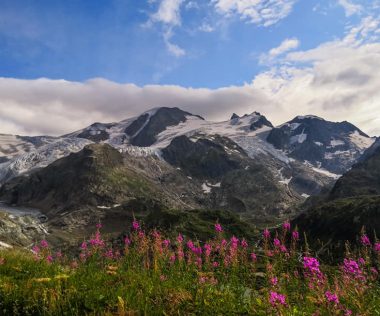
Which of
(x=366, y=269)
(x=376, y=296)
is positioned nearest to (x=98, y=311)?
(x=376, y=296)

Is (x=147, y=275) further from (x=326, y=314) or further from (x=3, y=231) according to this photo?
(x=3, y=231)

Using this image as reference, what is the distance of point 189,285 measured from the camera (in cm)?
954

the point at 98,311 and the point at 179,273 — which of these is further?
the point at 179,273

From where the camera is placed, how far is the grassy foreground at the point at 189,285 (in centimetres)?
798

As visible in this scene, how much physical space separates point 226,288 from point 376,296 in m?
2.83

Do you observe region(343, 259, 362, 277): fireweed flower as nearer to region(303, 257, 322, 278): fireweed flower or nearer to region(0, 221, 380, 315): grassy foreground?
region(0, 221, 380, 315): grassy foreground

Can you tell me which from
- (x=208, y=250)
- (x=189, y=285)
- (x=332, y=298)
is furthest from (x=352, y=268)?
(x=189, y=285)

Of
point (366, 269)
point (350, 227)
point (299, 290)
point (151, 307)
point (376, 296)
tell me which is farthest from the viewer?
point (350, 227)

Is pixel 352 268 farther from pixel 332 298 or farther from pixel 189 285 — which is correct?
pixel 189 285

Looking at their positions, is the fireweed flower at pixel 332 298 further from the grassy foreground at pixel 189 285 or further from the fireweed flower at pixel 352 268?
the fireweed flower at pixel 352 268

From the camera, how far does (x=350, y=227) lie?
138m

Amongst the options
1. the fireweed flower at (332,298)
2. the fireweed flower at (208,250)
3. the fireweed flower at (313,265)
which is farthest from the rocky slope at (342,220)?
the fireweed flower at (332,298)

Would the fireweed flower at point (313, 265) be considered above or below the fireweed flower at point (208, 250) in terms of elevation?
below

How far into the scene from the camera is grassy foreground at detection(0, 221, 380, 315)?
798 cm
